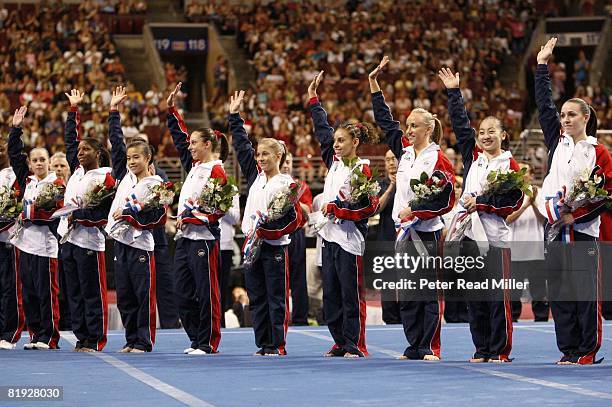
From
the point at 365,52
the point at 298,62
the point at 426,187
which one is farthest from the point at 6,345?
the point at 365,52

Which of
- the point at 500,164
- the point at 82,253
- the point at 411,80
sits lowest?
the point at 82,253

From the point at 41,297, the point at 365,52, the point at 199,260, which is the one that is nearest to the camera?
the point at 199,260

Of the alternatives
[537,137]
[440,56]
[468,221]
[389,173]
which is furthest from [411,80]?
[468,221]

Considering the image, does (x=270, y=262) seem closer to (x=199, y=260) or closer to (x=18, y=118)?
(x=199, y=260)

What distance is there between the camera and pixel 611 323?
12.2m

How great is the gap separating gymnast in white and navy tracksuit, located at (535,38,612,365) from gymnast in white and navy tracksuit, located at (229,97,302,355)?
7.47ft

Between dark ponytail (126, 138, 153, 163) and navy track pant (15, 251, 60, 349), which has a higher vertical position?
dark ponytail (126, 138, 153, 163)

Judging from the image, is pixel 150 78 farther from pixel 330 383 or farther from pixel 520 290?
pixel 330 383

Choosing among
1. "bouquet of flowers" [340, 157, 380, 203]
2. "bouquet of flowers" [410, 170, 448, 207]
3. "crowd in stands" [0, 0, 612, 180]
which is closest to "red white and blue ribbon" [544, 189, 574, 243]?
"bouquet of flowers" [410, 170, 448, 207]

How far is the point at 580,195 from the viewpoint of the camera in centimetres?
791

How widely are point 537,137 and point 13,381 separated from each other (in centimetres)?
1744

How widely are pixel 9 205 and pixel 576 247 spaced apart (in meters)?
5.27

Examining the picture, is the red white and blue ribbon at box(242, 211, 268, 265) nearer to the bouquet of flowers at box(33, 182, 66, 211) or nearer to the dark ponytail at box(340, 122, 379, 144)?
the dark ponytail at box(340, 122, 379, 144)

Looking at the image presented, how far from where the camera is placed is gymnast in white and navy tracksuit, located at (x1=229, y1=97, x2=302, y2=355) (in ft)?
30.9
